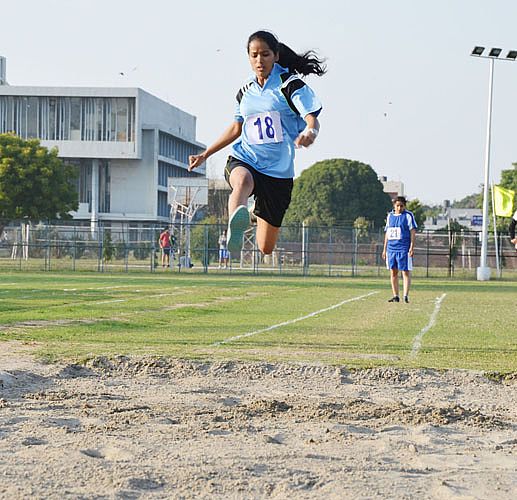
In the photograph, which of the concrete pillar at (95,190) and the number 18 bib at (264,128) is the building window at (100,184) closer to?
the concrete pillar at (95,190)

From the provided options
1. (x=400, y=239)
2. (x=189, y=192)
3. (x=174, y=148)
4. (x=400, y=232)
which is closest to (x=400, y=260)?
(x=400, y=239)

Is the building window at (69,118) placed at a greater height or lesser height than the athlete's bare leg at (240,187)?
greater

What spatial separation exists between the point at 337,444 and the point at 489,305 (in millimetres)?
17706

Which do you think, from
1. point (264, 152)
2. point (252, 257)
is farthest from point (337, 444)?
point (252, 257)

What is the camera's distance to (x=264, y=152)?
942 centimetres

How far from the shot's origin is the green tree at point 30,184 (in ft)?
222

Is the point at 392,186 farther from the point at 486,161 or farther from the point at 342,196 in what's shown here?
the point at 486,161

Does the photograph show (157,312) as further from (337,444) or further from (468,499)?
(468,499)

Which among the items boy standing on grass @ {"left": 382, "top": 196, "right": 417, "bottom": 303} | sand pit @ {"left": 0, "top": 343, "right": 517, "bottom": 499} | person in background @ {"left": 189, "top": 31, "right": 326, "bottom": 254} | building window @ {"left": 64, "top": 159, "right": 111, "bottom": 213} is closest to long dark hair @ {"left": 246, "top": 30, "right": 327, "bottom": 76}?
person in background @ {"left": 189, "top": 31, "right": 326, "bottom": 254}

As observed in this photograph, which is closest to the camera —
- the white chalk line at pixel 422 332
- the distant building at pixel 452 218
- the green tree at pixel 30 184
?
the white chalk line at pixel 422 332

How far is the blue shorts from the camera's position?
20594 mm

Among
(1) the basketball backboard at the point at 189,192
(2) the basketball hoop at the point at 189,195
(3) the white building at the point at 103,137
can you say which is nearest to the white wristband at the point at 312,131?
(2) the basketball hoop at the point at 189,195

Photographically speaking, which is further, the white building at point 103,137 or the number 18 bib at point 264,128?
the white building at point 103,137

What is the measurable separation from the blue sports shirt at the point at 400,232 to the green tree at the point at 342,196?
230 ft
